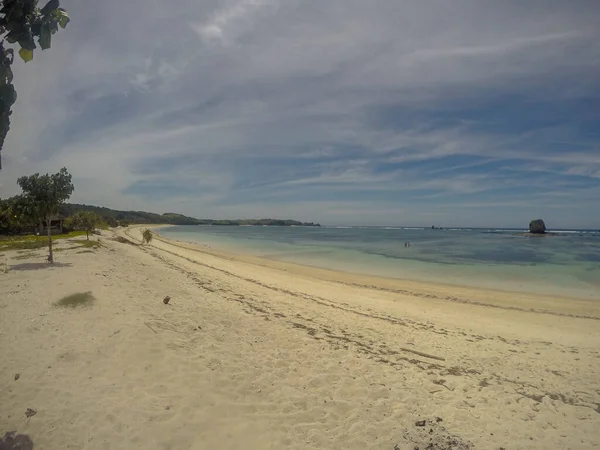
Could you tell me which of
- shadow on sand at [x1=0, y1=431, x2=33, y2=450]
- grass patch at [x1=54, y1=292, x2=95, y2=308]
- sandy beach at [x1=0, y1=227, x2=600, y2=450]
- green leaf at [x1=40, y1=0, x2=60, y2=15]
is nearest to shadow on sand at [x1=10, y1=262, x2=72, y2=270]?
sandy beach at [x1=0, y1=227, x2=600, y2=450]

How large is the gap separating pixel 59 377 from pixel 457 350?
9649mm

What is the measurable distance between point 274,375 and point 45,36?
6.72 meters

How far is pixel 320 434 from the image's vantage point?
5.26 m

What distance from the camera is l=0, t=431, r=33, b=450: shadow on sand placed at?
4.38m

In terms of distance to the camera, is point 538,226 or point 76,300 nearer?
point 76,300

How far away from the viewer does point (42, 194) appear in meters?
18.2

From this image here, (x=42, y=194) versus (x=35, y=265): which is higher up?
(x=42, y=194)

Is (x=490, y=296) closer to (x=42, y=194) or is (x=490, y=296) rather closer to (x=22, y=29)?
(x=22, y=29)

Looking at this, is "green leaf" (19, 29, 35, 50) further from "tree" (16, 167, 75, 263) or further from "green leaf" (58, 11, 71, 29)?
"tree" (16, 167, 75, 263)

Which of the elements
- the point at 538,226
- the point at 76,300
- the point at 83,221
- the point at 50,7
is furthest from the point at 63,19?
the point at 538,226

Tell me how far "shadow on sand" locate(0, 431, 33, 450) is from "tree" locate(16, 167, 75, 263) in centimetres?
1627

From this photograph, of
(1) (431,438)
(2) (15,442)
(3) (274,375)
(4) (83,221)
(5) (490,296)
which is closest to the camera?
(2) (15,442)

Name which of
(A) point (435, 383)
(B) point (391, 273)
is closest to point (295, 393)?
(A) point (435, 383)

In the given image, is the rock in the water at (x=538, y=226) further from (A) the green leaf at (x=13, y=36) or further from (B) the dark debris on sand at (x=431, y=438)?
(A) the green leaf at (x=13, y=36)
